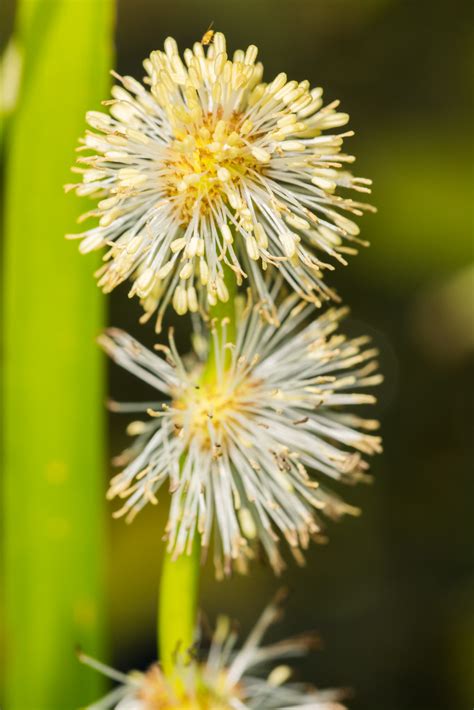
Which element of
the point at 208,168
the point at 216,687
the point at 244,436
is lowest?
the point at 216,687

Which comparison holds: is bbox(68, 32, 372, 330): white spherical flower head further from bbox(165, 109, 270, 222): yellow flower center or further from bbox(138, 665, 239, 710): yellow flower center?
bbox(138, 665, 239, 710): yellow flower center

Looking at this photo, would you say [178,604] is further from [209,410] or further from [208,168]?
[208,168]

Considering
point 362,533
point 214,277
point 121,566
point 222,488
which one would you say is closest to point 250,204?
point 214,277

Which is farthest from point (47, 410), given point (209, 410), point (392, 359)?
point (392, 359)

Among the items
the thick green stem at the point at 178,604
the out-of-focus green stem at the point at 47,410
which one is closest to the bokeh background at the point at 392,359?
the out-of-focus green stem at the point at 47,410

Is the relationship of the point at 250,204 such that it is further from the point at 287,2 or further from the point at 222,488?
the point at 287,2

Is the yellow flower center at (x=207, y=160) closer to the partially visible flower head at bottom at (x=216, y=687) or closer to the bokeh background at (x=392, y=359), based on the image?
the partially visible flower head at bottom at (x=216, y=687)

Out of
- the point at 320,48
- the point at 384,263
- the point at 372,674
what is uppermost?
the point at 320,48
